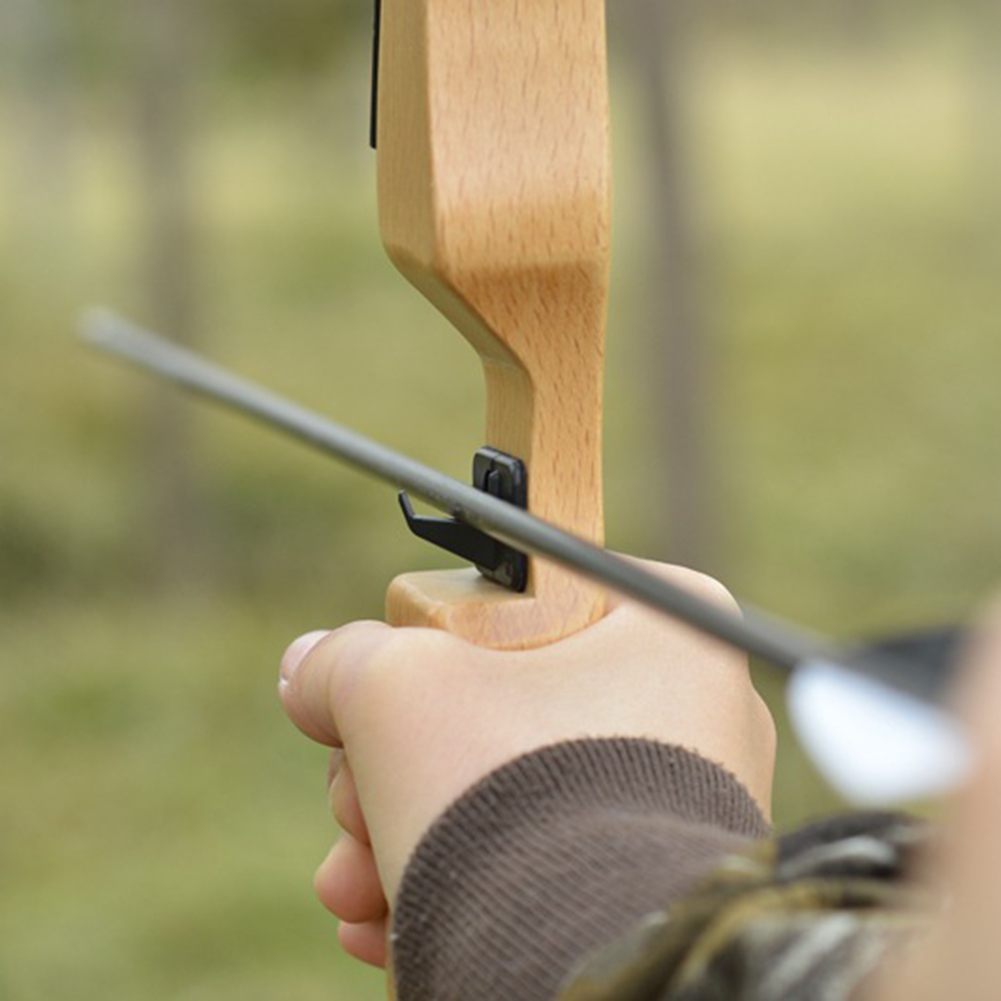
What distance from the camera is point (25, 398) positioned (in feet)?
17.4

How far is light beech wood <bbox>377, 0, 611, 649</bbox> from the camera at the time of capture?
0.80 meters

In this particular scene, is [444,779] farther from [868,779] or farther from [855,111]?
[855,111]

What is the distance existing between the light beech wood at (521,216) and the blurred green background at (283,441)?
1.07m

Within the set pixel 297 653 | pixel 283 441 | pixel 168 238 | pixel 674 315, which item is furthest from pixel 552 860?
pixel 283 441

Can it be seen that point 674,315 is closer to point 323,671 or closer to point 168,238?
point 168,238

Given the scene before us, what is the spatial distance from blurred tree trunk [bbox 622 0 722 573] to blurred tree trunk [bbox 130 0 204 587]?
1268mm

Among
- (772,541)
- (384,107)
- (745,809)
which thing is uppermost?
(384,107)

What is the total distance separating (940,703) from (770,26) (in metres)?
10.4

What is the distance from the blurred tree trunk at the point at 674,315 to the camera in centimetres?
298

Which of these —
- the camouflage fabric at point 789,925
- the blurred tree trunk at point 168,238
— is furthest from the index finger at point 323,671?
the blurred tree trunk at point 168,238

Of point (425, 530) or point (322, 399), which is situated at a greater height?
point (425, 530)

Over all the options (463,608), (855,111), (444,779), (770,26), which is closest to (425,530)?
(463,608)

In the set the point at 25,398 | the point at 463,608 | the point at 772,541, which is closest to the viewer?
the point at 463,608

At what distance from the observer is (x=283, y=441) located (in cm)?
476
